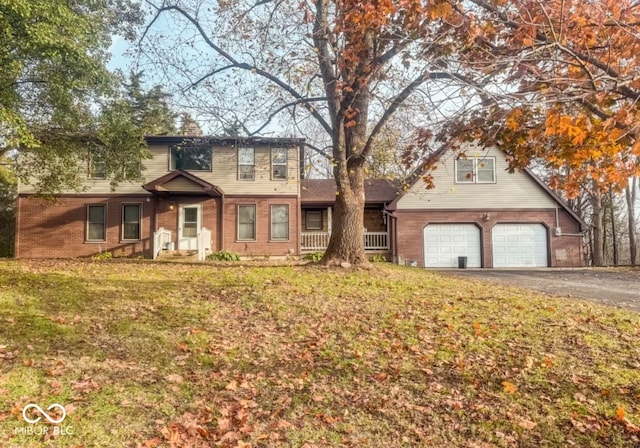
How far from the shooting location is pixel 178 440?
2.92 m

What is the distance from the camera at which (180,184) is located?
16.7 meters

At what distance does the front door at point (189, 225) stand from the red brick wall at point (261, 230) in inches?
48.5

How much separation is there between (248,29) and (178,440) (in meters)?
9.23

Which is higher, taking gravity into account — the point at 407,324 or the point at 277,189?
the point at 277,189

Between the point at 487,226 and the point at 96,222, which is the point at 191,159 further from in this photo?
the point at 487,226

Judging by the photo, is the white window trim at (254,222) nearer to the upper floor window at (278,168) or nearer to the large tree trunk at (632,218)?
the upper floor window at (278,168)

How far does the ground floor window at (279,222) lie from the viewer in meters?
18.6

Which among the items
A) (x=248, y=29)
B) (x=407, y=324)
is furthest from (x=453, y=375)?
(x=248, y=29)

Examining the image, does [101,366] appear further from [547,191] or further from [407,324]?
[547,191]

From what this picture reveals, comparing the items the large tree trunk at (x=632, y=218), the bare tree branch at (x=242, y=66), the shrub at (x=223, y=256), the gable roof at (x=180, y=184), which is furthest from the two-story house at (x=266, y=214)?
the large tree trunk at (x=632, y=218)

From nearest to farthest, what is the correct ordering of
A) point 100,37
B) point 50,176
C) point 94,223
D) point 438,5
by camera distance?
point 438,5 < point 100,37 < point 50,176 < point 94,223

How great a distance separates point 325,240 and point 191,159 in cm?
745

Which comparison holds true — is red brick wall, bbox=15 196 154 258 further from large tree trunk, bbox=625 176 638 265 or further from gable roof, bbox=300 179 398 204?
large tree trunk, bbox=625 176 638 265

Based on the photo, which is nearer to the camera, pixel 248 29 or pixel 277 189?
pixel 248 29
